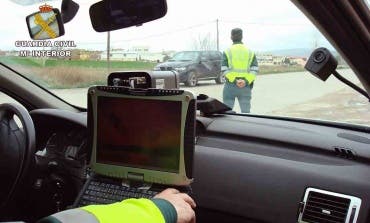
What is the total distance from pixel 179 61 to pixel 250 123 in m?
1.26

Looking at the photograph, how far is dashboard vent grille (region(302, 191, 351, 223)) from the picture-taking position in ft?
9.02

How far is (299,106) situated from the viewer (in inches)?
171

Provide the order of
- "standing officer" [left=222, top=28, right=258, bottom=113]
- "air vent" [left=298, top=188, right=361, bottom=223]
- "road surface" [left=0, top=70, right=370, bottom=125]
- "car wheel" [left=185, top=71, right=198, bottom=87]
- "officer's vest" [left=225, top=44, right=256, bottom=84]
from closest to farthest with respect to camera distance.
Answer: "air vent" [left=298, top=188, right=361, bottom=223] < "road surface" [left=0, top=70, right=370, bottom=125] < "car wheel" [left=185, top=71, right=198, bottom=87] < "standing officer" [left=222, top=28, right=258, bottom=113] < "officer's vest" [left=225, top=44, right=256, bottom=84]

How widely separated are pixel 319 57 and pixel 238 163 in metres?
1.25

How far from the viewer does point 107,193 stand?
272 cm

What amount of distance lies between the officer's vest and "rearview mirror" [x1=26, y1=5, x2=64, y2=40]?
2692mm

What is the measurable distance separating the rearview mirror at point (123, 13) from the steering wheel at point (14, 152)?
624 mm

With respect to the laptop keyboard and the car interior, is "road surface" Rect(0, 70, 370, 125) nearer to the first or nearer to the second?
the car interior

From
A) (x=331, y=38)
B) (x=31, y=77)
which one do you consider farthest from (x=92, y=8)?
(x=31, y=77)

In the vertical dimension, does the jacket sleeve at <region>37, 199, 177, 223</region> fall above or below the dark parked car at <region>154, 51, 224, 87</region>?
below

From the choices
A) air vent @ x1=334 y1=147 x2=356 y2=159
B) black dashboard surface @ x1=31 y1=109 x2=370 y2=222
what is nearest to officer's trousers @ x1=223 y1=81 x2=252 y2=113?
black dashboard surface @ x1=31 y1=109 x2=370 y2=222

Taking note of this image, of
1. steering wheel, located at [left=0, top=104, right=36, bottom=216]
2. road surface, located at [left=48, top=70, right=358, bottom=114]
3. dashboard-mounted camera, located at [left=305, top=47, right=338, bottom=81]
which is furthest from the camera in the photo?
road surface, located at [left=48, top=70, right=358, bottom=114]

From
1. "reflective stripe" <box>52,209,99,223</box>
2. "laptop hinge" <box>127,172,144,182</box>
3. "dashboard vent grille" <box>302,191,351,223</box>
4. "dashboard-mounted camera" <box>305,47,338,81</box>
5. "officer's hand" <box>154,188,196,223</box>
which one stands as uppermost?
"dashboard-mounted camera" <box>305,47,338,81</box>

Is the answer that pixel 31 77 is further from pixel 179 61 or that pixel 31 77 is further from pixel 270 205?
pixel 270 205
